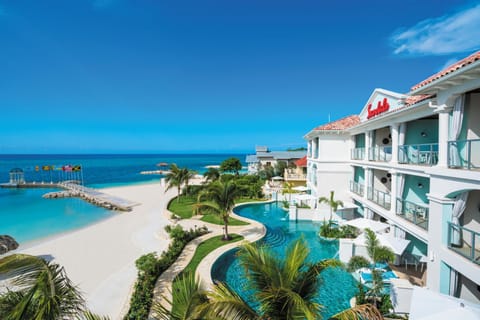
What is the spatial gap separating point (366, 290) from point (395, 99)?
420 inches

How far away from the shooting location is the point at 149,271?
1086 cm

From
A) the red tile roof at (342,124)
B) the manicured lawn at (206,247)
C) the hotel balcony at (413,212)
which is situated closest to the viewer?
the hotel balcony at (413,212)

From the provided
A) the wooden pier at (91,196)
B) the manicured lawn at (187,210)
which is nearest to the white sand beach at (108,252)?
the manicured lawn at (187,210)

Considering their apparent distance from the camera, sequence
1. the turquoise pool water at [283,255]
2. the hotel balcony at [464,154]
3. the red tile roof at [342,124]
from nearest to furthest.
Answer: the hotel balcony at [464,154]
the turquoise pool water at [283,255]
the red tile roof at [342,124]

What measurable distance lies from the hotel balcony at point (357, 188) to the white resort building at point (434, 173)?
0.08 metres

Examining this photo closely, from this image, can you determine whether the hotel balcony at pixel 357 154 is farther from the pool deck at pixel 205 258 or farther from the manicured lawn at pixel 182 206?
the manicured lawn at pixel 182 206

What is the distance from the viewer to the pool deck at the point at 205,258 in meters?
9.89

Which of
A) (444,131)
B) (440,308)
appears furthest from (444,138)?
(440,308)

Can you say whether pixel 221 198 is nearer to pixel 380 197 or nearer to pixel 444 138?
pixel 380 197

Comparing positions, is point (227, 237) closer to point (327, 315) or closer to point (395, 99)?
point (327, 315)

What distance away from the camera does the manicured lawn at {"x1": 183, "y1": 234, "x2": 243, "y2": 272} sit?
1234 centimetres

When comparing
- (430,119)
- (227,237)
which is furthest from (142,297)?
(430,119)

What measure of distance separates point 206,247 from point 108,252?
6.38 metres

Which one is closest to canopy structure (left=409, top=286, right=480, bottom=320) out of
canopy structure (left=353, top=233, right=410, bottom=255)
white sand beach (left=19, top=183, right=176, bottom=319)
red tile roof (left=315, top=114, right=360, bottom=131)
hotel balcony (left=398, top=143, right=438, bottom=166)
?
canopy structure (left=353, top=233, right=410, bottom=255)
